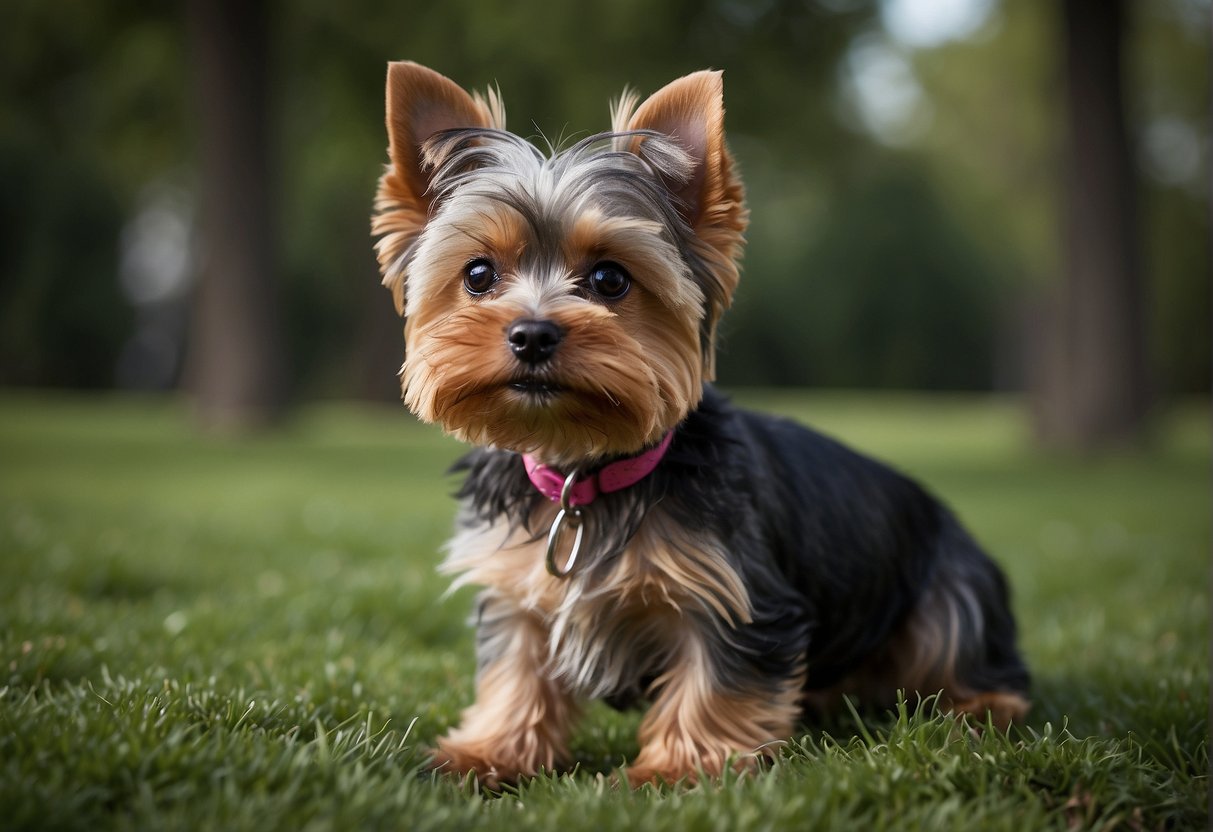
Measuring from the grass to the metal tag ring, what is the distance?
2.13 feet

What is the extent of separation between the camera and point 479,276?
3.59 meters

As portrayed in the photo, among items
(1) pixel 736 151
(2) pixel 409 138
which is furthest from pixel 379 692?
(1) pixel 736 151

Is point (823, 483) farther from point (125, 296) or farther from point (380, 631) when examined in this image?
point (125, 296)

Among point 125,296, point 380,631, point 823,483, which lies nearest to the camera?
point 823,483

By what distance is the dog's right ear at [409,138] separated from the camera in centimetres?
360

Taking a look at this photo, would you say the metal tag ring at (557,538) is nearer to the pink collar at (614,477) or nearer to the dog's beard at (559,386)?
the pink collar at (614,477)

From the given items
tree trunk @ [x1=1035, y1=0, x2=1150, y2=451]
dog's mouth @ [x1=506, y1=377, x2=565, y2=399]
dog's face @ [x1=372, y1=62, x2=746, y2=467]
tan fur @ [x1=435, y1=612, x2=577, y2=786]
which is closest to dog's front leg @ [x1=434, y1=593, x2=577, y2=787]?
tan fur @ [x1=435, y1=612, x2=577, y2=786]

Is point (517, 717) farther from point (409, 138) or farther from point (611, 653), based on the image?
point (409, 138)

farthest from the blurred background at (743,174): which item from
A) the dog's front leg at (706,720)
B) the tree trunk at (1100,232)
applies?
the dog's front leg at (706,720)

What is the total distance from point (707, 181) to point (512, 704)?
1.92 metres

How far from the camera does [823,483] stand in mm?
4098

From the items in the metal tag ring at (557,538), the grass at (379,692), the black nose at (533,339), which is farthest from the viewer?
the metal tag ring at (557,538)

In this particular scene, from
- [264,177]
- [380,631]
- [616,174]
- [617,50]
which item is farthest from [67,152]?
[616,174]

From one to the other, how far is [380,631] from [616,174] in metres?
2.93
